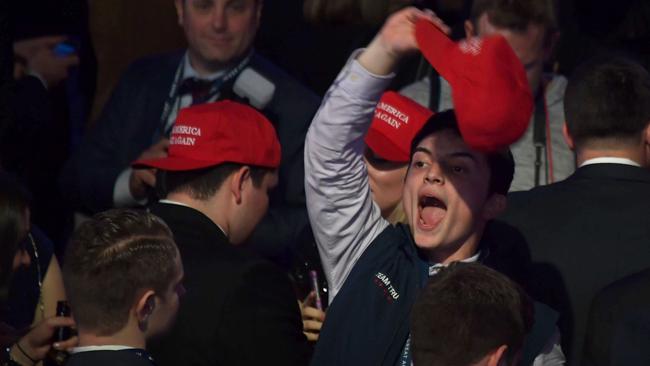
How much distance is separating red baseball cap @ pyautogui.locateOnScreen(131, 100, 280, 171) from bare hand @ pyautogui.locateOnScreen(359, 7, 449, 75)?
111 cm

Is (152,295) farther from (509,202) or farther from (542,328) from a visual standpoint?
(509,202)

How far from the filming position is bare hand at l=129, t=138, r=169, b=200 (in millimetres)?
6113

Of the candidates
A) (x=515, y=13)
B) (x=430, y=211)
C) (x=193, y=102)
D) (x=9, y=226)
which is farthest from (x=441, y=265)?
(x=193, y=102)

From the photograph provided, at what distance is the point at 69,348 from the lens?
4.90m

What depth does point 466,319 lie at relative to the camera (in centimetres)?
382

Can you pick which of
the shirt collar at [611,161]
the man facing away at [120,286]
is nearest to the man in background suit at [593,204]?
the shirt collar at [611,161]

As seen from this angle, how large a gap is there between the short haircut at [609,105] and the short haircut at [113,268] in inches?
59.3

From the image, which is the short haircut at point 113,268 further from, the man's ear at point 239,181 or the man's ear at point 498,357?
the man's ear at point 498,357

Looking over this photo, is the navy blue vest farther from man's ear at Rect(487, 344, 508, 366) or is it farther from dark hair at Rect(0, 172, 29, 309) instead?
dark hair at Rect(0, 172, 29, 309)

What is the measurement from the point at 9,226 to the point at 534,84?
7.74 ft

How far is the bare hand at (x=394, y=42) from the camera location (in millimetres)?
4070

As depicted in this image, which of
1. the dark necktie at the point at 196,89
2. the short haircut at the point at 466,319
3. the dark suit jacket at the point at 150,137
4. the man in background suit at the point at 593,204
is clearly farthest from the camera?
the dark necktie at the point at 196,89

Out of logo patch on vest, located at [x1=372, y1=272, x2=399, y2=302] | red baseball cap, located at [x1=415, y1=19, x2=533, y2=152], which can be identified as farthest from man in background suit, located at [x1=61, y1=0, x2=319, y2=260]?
red baseball cap, located at [x1=415, y1=19, x2=533, y2=152]

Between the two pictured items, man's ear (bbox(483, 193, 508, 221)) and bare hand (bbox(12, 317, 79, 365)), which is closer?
man's ear (bbox(483, 193, 508, 221))
